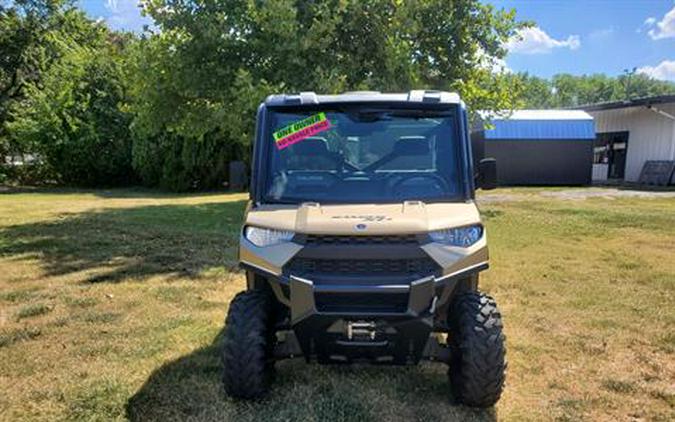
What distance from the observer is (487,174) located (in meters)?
4.51

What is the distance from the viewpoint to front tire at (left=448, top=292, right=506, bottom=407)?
3.75 meters

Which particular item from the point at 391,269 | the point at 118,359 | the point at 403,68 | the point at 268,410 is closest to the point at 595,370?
the point at 391,269

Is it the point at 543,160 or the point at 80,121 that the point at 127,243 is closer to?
the point at 80,121

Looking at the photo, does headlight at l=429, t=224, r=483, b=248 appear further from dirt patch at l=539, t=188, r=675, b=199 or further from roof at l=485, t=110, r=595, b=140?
roof at l=485, t=110, r=595, b=140

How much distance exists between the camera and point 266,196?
417 centimetres

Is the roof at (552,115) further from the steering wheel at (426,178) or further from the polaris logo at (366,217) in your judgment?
the polaris logo at (366,217)

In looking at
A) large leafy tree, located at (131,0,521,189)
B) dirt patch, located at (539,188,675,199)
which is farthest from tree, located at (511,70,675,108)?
large leafy tree, located at (131,0,521,189)

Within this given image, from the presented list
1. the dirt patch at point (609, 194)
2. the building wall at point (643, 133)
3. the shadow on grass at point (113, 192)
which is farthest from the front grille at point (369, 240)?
the building wall at point (643, 133)

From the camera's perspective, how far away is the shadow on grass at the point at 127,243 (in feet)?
27.5

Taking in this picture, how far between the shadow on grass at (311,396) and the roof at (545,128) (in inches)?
891

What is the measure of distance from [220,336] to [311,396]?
156 cm

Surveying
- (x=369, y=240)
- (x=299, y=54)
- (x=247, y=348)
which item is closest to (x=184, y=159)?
(x=299, y=54)

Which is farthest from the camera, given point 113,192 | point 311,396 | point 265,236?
point 113,192

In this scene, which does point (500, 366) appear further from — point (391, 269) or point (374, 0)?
point (374, 0)
